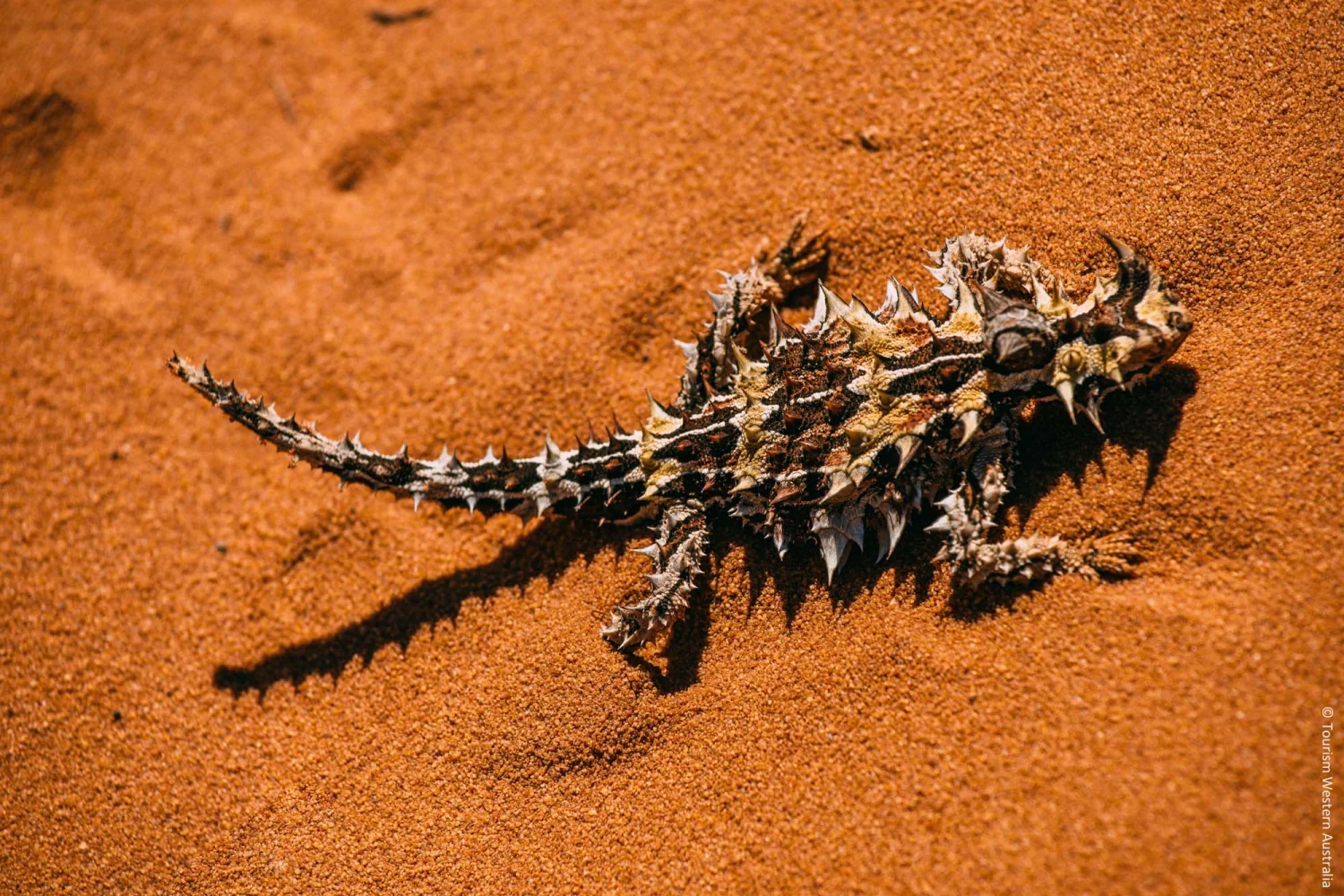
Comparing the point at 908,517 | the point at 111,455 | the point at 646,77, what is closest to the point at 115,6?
the point at 111,455

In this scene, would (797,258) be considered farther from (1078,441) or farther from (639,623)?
(639,623)

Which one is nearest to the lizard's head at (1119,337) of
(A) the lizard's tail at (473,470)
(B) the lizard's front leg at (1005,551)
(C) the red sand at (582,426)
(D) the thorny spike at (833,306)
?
(C) the red sand at (582,426)

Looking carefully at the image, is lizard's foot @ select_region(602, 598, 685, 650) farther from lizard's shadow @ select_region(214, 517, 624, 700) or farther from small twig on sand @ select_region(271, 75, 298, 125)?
small twig on sand @ select_region(271, 75, 298, 125)

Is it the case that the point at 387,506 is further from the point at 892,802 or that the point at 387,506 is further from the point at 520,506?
the point at 892,802

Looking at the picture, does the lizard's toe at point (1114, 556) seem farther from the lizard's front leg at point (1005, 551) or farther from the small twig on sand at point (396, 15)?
the small twig on sand at point (396, 15)

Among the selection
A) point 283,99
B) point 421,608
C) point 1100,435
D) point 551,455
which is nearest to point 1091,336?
point 1100,435

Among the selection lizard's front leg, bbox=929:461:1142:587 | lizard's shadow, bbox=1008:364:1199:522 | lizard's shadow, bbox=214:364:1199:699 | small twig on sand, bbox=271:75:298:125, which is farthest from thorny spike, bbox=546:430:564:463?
small twig on sand, bbox=271:75:298:125
